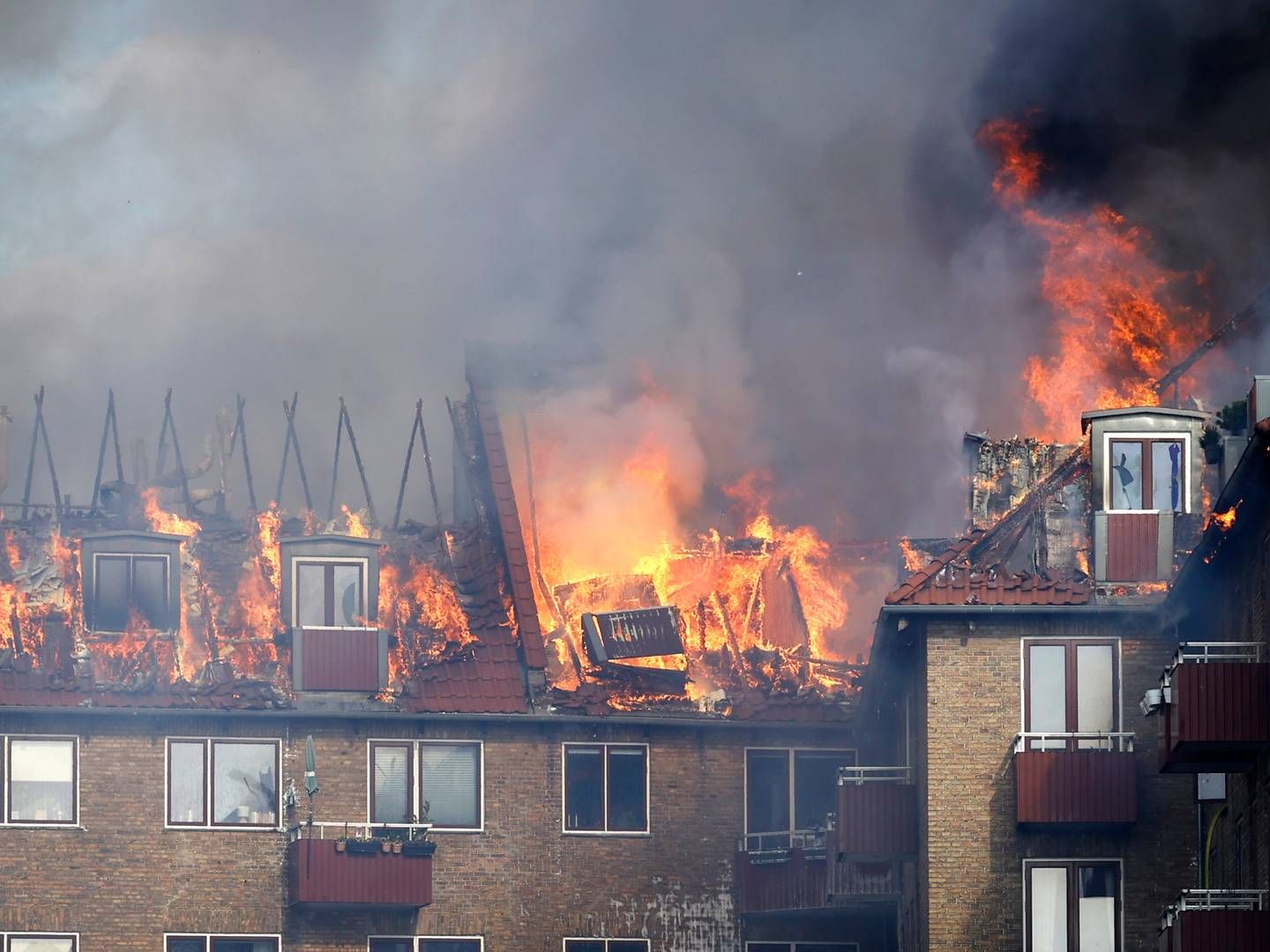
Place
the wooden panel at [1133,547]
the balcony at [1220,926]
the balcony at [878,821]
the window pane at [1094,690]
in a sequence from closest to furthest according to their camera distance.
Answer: the balcony at [1220,926]
the window pane at [1094,690]
the wooden panel at [1133,547]
the balcony at [878,821]

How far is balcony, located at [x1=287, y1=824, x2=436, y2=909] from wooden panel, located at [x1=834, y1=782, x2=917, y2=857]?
9694mm

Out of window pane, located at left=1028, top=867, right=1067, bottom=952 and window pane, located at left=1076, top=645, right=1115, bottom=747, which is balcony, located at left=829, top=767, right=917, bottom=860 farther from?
window pane, located at left=1076, top=645, right=1115, bottom=747

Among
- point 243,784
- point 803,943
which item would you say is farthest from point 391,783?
point 803,943

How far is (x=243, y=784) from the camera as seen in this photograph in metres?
56.5

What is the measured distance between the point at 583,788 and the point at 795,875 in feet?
14.0

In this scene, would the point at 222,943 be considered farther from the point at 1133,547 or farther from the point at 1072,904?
the point at 1133,547

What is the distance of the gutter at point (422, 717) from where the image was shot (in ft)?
184

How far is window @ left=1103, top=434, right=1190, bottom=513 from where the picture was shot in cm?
4884

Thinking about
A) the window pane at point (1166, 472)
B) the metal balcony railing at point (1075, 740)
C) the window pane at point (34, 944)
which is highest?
the window pane at point (1166, 472)

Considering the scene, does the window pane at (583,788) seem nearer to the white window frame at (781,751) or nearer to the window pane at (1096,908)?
the white window frame at (781,751)

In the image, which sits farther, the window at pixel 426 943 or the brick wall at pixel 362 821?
the window at pixel 426 943

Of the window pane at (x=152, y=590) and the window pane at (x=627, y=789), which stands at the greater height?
the window pane at (x=152, y=590)

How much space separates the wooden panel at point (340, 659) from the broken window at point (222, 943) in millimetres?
4480

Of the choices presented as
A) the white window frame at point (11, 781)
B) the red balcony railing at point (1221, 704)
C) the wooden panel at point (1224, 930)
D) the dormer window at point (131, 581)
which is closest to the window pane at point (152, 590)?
the dormer window at point (131, 581)
